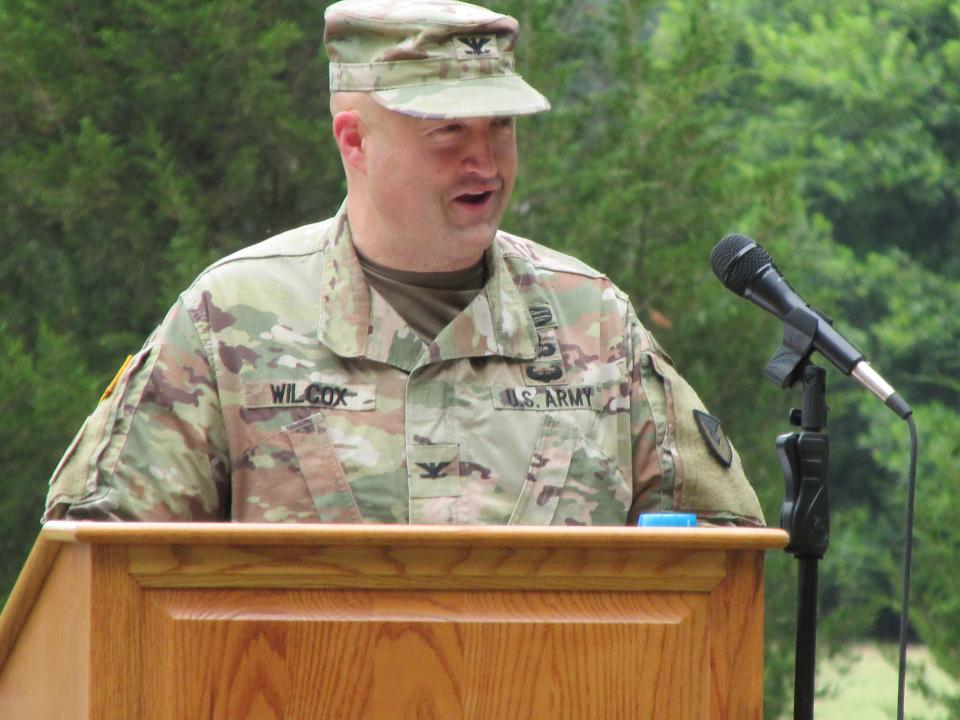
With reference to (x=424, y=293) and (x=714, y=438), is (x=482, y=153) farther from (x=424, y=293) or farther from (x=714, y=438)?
(x=714, y=438)

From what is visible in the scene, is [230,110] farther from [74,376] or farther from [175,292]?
[74,376]

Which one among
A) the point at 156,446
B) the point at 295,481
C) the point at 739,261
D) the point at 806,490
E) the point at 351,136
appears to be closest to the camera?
the point at 806,490

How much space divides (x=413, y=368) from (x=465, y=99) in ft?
1.54

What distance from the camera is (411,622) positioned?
74.3 inches

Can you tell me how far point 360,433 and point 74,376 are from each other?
207 centimetres

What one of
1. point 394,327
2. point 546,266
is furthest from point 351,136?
point 546,266

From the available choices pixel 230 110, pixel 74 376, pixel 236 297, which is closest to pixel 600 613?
pixel 236 297

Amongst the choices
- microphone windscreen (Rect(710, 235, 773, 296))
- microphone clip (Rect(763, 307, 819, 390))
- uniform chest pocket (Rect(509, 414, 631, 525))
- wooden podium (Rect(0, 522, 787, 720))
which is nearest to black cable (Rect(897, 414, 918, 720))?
microphone clip (Rect(763, 307, 819, 390))

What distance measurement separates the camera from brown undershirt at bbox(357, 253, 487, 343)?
281 centimetres

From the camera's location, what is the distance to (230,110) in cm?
504

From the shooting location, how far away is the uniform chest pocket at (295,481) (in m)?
2.67

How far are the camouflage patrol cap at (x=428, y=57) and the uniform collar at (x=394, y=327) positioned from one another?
296 millimetres

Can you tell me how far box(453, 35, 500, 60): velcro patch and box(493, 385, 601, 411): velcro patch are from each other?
0.57m

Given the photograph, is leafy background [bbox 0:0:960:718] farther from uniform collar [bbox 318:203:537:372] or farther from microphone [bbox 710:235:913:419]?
microphone [bbox 710:235:913:419]
